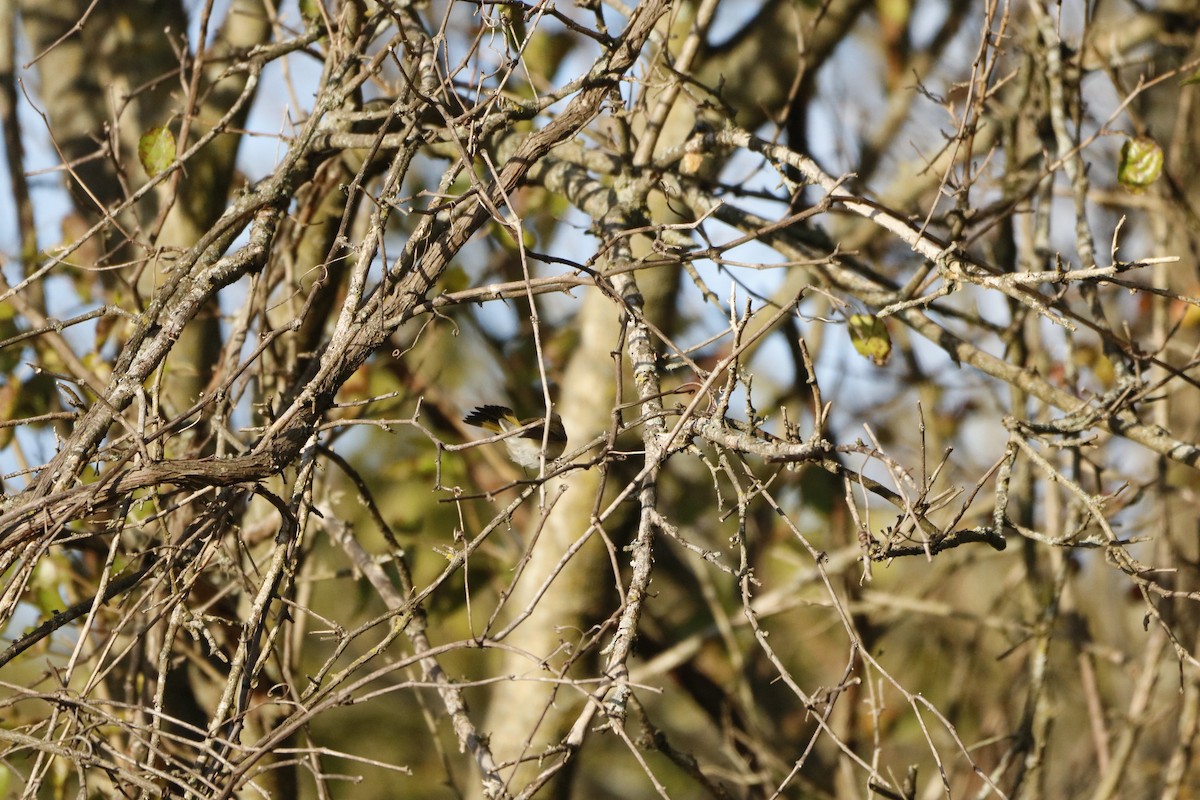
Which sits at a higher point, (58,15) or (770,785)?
(58,15)

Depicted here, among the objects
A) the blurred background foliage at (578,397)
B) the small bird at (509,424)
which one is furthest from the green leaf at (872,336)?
the small bird at (509,424)

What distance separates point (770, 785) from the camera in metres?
3.10

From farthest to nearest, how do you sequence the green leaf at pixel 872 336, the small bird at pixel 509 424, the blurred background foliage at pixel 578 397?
the green leaf at pixel 872 336 < the small bird at pixel 509 424 < the blurred background foliage at pixel 578 397

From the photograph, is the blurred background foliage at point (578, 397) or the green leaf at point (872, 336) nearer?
the blurred background foliage at point (578, 397)

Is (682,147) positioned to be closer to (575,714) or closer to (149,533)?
(149,533)

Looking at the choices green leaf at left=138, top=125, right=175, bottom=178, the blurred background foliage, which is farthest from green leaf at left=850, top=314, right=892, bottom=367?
green leaf at left=138, top=125, right=175, bottom=178

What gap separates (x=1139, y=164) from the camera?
201 centimetres

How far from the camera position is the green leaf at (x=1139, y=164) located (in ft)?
6.50

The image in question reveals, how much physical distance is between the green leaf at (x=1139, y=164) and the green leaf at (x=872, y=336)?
2.10 ft

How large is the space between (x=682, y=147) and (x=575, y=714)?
1715 millimetres

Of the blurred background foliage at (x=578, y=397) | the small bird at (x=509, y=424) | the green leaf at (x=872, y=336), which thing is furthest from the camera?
the green leaf at (x=872, y=336)

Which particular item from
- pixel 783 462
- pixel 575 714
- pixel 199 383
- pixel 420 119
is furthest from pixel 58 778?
pixel 783 462

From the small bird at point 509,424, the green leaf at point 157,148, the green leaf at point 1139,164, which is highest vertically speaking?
the green leaf at point 1139,164

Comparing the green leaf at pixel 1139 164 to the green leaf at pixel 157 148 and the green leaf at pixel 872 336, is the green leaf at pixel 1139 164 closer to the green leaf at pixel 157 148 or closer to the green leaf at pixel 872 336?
the green leaf at pixel 872 336
